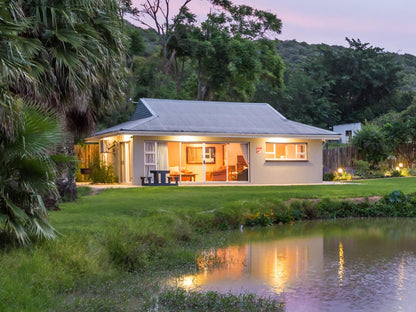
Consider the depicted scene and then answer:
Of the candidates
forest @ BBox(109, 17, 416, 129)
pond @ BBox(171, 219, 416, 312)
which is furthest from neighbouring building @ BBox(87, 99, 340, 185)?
pond @ BBox(171, 219, 416, 312)

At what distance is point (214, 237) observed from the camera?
1362 centimetres

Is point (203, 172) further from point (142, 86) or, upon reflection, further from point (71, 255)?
point (71, 255)

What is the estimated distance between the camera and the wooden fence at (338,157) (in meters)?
31.4

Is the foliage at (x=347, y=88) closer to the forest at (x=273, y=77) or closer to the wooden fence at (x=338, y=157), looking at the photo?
the forest at (x=273, y=77)

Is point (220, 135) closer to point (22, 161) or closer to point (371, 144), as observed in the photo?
point (371, 144)

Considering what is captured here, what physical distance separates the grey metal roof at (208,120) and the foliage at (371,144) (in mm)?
5160

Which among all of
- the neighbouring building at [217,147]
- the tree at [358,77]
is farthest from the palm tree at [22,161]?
the tree at [358,77]

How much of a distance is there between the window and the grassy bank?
29.5 feet

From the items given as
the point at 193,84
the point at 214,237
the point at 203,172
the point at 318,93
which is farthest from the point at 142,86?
the point at 214,237

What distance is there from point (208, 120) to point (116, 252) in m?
16.6

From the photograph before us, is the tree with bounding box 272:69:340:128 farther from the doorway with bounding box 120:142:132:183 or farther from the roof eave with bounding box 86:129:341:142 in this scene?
the doorway with bounding box 120:142:132:183

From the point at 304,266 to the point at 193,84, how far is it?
3095cm

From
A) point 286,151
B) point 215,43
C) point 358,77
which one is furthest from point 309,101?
point 286,151

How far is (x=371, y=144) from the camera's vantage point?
1216 inches
